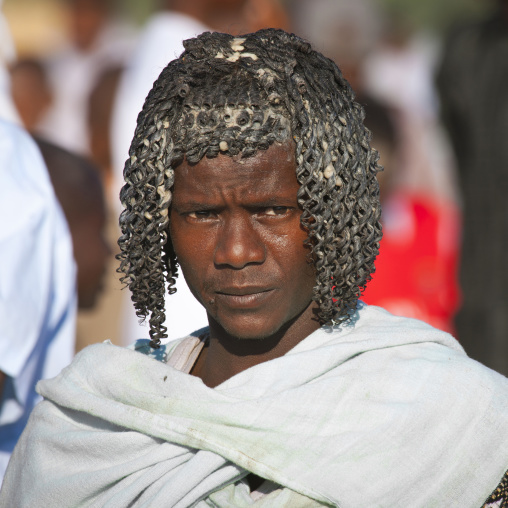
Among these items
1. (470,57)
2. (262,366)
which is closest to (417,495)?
(262,366)

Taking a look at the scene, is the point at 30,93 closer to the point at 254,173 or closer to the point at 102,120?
the point at 102,120

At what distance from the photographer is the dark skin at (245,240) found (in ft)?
8.09

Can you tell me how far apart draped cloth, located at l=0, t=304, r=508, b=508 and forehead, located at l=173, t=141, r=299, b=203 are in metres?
0.46

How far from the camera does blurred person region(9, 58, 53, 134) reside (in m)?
9.42

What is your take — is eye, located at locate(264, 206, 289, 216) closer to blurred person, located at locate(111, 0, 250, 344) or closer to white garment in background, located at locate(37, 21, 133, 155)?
blurred person, located at locate(111, 0, 250, 344)

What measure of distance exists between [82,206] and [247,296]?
244 centimetres

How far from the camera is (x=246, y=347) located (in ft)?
9.07

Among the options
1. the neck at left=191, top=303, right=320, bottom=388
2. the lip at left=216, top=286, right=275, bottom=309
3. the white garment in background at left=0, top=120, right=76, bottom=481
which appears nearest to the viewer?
the lip at left=216, top=286, right=275, bottom=309

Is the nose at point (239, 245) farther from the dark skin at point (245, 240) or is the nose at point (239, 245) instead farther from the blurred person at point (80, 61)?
the blurred person at point (80, 61)

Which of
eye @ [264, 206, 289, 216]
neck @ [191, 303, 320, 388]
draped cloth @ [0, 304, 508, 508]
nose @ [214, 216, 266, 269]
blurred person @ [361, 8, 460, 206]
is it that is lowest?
draped cloth @ [0, 304, 508, 508]

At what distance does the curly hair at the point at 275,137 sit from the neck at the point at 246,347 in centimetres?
9

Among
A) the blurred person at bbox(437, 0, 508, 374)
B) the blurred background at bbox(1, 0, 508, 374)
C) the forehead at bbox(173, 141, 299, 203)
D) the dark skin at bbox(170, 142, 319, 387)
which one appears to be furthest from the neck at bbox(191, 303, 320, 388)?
the blurred person at bbox(437, 0, 508, 374)

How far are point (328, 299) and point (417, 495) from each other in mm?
565

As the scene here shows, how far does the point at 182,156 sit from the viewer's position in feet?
8.24
